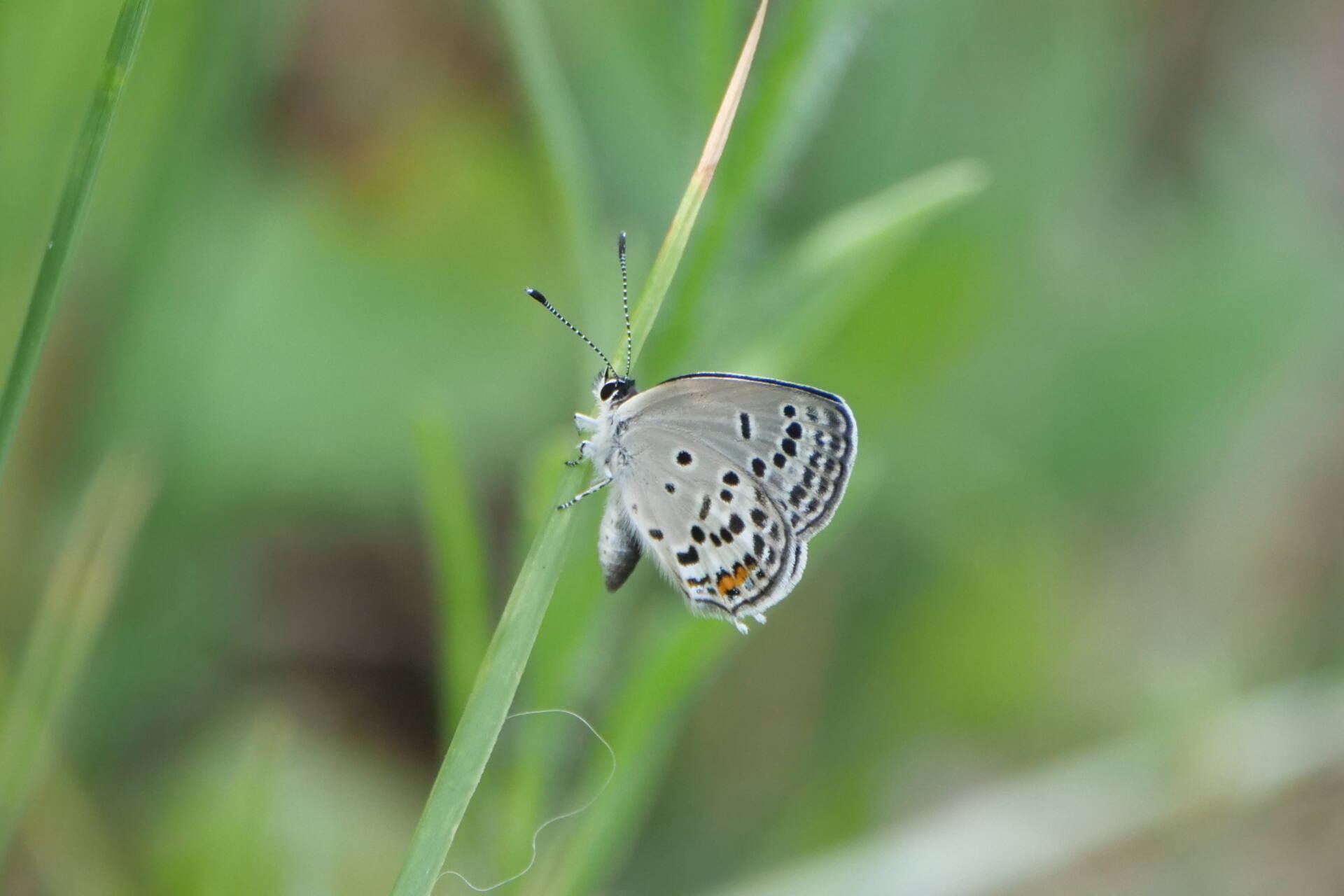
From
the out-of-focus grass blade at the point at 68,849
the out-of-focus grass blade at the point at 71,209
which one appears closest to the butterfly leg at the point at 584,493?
the out-of-focus grass blade at the point at 71,209

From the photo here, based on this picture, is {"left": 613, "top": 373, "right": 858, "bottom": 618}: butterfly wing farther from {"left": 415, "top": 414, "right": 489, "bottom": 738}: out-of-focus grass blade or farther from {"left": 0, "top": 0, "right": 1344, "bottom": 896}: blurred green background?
{"left": 415, "top": 414, "right": 489, "bottom": 738}: out-of-focus grass blade

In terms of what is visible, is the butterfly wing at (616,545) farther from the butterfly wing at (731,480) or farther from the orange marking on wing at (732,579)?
the orange marking on wing at (732,579)

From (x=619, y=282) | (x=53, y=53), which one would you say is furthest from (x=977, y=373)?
(x=53, y=53)

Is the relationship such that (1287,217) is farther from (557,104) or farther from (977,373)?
(557,104)

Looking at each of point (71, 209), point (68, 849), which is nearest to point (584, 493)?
point (71, 209)

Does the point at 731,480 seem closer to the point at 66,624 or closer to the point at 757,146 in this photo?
the point at 757,146

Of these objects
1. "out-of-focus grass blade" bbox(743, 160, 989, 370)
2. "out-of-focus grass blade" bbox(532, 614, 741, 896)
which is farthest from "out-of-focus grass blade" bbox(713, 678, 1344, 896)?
"out-of-focus grass blade" bbox(743, 160, 989, 370)
